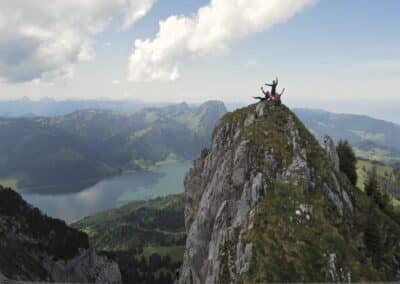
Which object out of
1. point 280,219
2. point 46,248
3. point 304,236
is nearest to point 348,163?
point 280,219

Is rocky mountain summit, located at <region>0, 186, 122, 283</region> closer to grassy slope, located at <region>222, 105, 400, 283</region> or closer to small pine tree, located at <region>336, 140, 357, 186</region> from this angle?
grassy slope, located at <region>222, 105, 400, 283</region>

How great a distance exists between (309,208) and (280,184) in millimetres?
5213

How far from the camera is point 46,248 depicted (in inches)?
3920

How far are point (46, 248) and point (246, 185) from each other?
2966 inches

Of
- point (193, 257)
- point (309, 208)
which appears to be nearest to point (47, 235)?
point (193, 257)

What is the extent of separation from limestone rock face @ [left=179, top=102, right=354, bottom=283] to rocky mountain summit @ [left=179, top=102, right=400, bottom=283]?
5.2 inches

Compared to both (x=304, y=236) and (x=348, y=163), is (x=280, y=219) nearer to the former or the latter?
(x=304, y=236)

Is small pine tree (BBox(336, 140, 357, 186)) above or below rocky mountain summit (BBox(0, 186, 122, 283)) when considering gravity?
above

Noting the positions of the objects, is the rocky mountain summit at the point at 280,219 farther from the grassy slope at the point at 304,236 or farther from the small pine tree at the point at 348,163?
the small pine tree at the point at 348,163

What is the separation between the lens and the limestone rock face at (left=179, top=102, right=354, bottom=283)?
133 ft

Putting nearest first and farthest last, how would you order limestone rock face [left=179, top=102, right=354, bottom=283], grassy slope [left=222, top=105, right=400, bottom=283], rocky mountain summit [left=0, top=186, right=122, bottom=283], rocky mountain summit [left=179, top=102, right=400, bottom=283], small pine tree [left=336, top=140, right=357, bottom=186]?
grassy slope [left=222, top=105, right=400, bottom=283], rocky mountain summit [left=179, top=102, right=400, bottom=283], limestone rock face [left=179, top=102, right=354, bottom=283], small pine tree [left=336, top=140, right=357, bottom=186], rocky mountain summit [left=0, top=186, right=122, bottom=283]

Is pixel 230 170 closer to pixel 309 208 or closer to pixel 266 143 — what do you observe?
pixel 266 143

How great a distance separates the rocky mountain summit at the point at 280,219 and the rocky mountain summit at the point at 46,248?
47.2m

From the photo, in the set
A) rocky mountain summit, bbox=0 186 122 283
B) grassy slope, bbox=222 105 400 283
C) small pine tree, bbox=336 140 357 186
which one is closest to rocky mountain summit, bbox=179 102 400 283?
grassy slope, bbox=222 105 400 283
